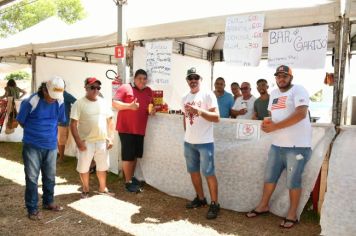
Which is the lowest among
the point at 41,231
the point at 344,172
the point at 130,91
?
the point at 41,231

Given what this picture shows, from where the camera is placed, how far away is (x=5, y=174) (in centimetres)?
623

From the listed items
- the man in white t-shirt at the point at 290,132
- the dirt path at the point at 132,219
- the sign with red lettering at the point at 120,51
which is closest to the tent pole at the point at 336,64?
the man in white t-shirt at the point at 290,132

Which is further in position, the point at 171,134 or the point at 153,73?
the point at 153,73

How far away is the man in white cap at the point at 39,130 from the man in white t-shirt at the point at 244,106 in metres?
2.73

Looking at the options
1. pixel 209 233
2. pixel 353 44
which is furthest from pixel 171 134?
pixel 353 44

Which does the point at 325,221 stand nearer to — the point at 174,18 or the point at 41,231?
the point at 41,231

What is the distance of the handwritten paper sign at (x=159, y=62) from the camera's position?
5.31 meters

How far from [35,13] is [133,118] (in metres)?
38.7

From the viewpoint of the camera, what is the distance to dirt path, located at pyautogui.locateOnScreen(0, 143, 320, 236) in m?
3.90

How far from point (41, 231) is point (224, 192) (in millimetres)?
2270

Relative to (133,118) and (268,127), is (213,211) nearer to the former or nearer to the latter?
(268,127)

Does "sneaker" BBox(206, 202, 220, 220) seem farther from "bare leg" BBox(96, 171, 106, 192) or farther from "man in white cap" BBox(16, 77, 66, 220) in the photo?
"man in white cap" BBox(16, 77, 66, 220)

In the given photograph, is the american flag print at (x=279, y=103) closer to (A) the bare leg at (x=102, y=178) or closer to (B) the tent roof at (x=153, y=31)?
(B) the tent roof at (x=153, y=31)

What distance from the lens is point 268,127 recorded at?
12.8 feet
